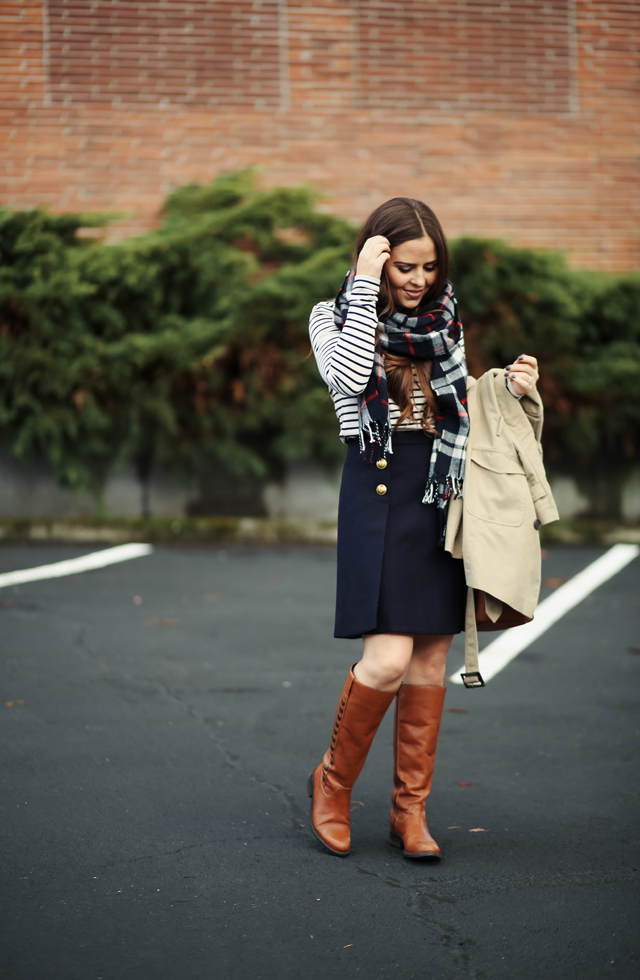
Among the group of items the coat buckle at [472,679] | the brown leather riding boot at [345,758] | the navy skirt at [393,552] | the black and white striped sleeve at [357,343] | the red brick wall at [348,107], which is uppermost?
the red brick wall at [348,107]

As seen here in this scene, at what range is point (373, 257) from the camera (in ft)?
Result: 8.81

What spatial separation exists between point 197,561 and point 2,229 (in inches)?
132

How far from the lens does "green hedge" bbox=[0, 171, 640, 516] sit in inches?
318

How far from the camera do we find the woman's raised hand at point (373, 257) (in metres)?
2.68

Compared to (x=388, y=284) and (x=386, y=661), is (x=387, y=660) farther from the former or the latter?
(x=388, y=284)

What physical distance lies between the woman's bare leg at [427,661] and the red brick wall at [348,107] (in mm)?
7376

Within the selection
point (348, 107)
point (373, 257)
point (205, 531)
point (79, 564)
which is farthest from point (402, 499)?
point (348, 107)

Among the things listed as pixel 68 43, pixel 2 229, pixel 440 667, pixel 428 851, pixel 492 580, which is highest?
pixel 68 43

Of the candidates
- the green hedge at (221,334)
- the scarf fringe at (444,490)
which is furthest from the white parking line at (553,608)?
the scarf fringe at (444,490)

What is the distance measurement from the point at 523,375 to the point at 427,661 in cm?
94

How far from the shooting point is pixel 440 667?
117 inches

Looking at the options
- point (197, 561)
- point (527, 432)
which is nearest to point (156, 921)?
point (527, 432)

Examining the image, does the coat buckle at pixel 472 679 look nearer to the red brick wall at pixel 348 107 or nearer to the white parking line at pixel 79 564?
the white parking line at pixel 79 564

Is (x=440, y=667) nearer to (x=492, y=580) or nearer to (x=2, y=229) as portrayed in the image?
(x=492, y=580)
